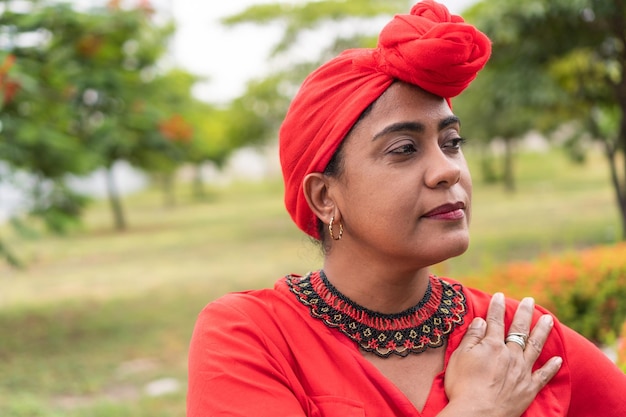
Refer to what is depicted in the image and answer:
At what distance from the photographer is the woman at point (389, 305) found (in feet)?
5.31

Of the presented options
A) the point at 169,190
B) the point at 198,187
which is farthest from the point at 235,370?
the point at 198,187

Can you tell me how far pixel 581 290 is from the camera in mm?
5477

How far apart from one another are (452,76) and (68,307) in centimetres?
1077

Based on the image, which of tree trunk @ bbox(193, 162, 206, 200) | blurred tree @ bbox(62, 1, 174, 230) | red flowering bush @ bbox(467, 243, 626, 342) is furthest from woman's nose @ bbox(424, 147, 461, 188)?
tree trunk @ bbox(193, 162, 206, 200)

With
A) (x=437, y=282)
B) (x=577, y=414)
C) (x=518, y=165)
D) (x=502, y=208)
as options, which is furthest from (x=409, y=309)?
(x=518, y=165)

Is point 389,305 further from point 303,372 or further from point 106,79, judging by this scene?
point 106,79

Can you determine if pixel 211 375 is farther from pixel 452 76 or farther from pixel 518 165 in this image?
pixel 518 165

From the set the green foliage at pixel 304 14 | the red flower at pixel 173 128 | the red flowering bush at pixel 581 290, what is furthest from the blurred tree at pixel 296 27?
the red flowering bush at pixel 581 290

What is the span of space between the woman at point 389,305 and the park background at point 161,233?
0.46 meters

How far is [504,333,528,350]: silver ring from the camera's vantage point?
5.86 ft

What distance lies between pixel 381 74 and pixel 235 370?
0.72 m

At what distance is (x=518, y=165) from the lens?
134 ft

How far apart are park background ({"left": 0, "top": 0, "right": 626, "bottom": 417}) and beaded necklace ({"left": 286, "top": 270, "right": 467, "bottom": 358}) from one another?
393 millimetres

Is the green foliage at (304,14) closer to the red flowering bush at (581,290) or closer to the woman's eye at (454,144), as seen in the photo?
the red flowering bush at (581,290)
